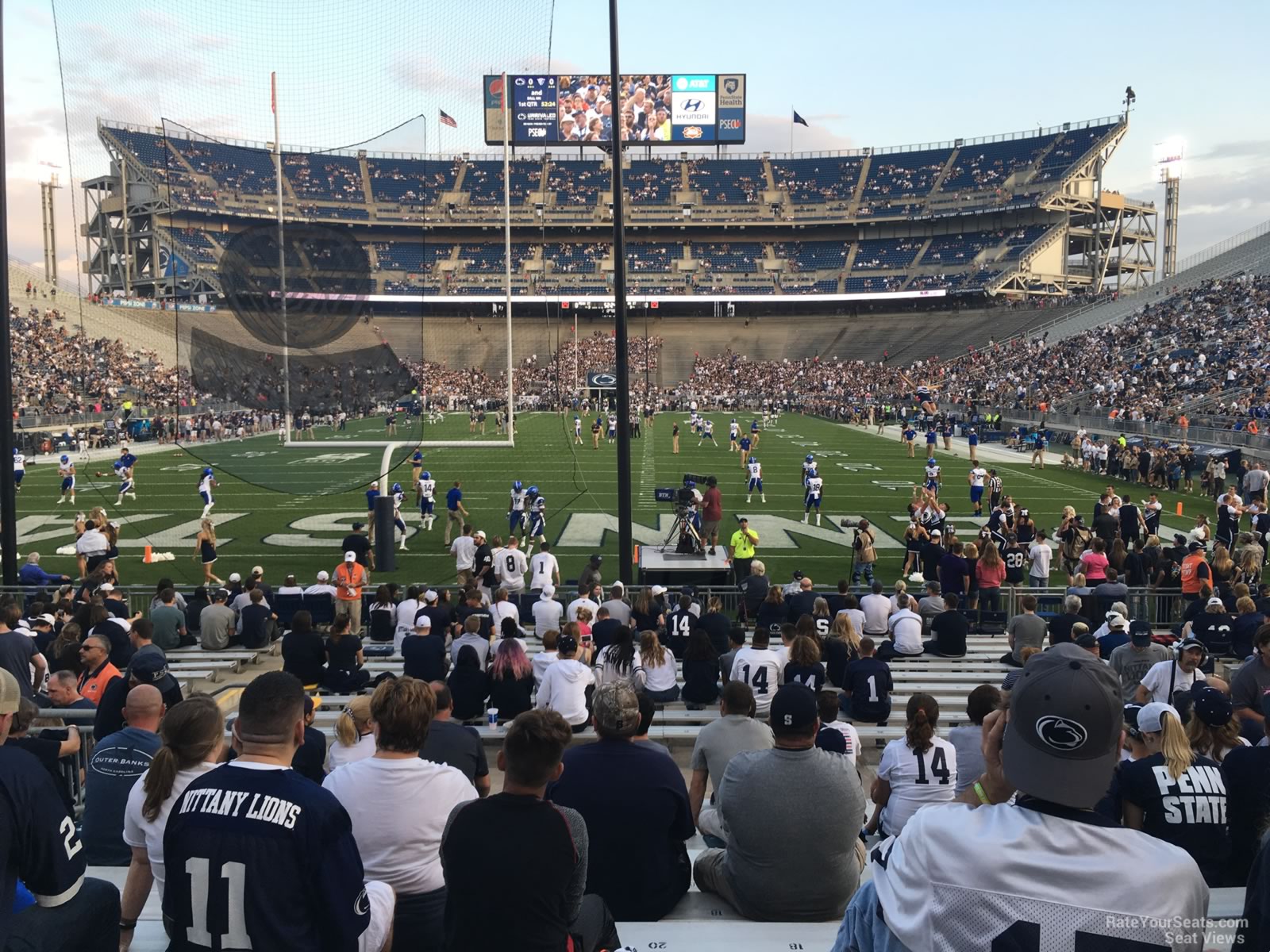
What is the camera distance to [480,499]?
22109mm

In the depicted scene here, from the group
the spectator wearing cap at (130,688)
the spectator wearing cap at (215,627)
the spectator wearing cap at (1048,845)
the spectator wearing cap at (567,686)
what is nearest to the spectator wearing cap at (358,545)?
the spectator wearing cap at (215,627)

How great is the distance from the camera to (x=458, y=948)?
7.98 ft

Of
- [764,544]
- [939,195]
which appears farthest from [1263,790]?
[939,195]

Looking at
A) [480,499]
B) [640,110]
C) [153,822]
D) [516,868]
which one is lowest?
[480,499]

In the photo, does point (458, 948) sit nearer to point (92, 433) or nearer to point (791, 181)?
point (92, 433)

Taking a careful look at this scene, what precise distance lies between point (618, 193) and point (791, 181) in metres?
71.8

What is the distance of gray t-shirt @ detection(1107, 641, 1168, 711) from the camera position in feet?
23.6

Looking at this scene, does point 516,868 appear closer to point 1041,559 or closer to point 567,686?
point 567,686

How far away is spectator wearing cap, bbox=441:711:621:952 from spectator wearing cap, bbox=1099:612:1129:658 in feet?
22.3

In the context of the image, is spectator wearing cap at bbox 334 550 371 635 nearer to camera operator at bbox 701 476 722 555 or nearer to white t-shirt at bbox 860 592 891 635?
camera operator at bbox 701 476 722 555

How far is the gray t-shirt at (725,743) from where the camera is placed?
4242 millimetres

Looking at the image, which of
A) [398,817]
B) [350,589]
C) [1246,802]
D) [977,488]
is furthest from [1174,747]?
[977,488]

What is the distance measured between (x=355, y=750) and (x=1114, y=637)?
6.51 metres

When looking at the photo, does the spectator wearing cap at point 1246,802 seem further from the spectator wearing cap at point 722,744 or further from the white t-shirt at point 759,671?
the white t-shirt at point 759,671
